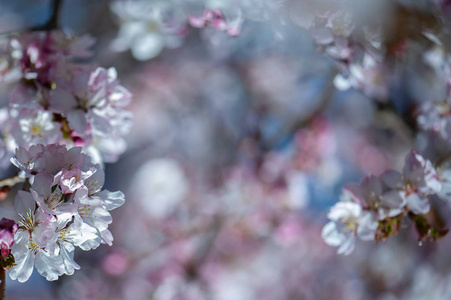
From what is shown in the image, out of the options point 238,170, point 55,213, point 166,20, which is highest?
point 55,213

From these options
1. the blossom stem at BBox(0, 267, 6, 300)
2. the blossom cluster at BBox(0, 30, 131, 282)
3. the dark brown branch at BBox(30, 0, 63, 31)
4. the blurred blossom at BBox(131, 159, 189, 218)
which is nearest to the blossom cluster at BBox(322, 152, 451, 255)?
the blossom cluster at BBox(0, 30, 131, 282)

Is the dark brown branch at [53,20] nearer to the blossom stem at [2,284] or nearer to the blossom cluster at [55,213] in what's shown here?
the blossom cluster at [55,213]

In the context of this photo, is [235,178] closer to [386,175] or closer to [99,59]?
[99,59]

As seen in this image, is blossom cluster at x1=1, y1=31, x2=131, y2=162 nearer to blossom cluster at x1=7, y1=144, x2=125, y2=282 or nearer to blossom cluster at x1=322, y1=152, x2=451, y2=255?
blossom cluster at x1=7, y1=144, x2=125, y2=282

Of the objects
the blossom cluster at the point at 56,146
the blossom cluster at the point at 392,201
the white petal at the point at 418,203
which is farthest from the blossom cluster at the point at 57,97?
the white petal at the point at 418,203

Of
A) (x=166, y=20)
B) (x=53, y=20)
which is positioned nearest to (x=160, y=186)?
(x=166, y=20)

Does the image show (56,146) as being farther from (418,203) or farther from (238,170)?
(238,170)
